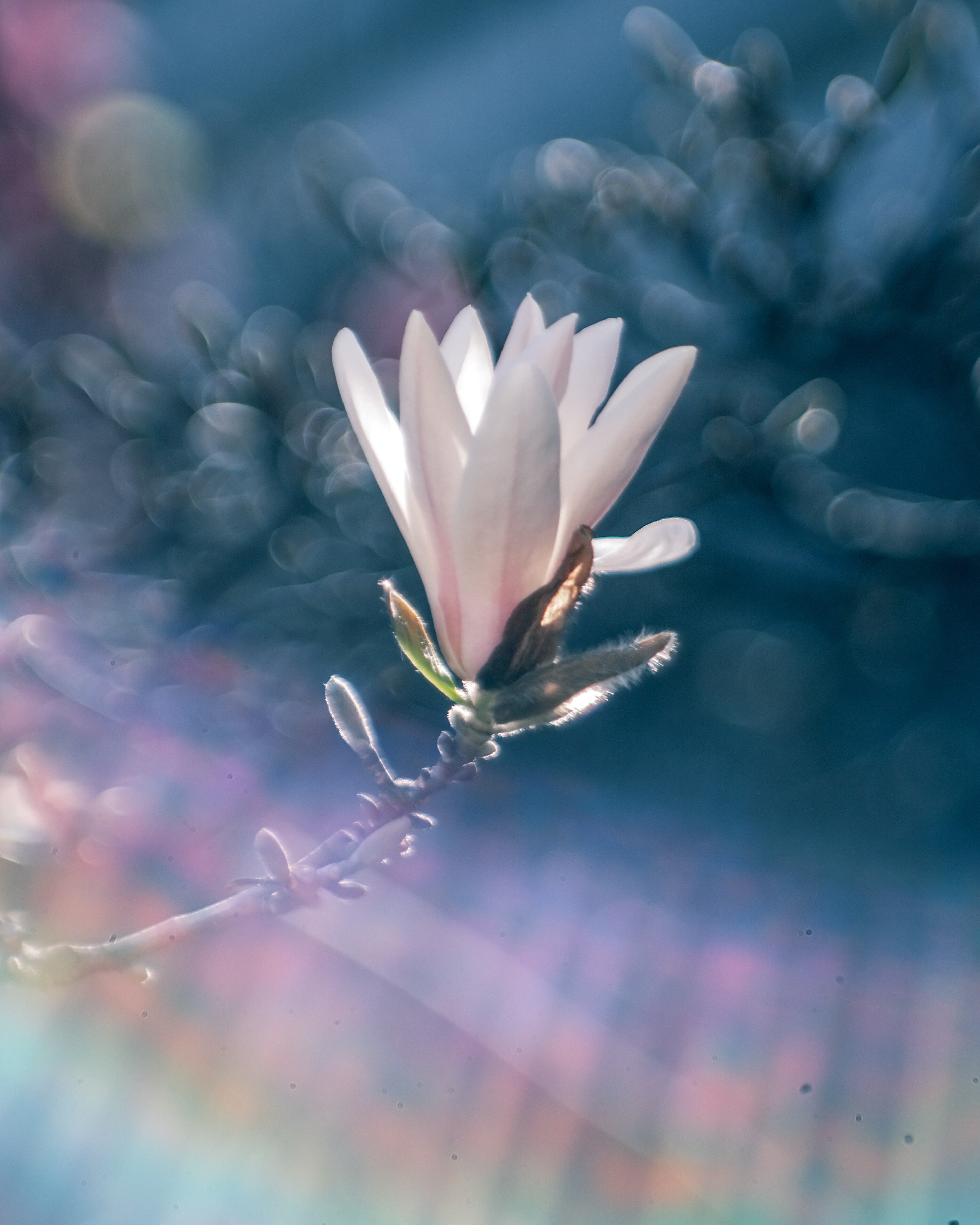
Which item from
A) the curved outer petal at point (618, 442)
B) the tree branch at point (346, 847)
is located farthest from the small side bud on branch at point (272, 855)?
the curved outer petal at point (618, 442)

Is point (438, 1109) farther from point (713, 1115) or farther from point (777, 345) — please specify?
point (777, 345)

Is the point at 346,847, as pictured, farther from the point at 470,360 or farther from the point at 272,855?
the point at 470,360

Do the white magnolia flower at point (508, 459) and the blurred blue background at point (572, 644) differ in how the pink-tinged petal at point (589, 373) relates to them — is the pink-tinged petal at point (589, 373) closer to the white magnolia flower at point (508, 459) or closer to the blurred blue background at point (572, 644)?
the white magnolia flower at point (508, 459)

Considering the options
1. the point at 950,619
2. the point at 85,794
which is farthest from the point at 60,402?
the point at 950,619

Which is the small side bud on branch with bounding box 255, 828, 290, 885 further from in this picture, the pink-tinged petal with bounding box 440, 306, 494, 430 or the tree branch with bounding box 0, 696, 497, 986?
the pink-tinged petal with bounding box 440, 306, 494, 430

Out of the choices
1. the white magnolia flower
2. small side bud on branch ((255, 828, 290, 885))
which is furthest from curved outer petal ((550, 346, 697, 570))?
small side bud on branch ((255, 828, 290, 885))
